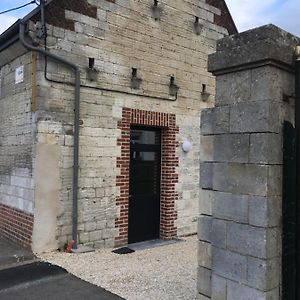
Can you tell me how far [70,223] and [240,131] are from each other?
4.25 metres

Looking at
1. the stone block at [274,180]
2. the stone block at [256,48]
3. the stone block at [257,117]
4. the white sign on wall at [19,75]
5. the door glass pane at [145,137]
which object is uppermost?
the white sign on wall at [19,75]

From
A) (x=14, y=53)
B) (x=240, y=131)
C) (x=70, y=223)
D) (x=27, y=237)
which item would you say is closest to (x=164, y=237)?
(x=70, y=223)

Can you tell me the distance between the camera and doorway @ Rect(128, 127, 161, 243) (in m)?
7.82

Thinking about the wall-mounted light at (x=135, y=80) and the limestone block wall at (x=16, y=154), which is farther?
the wall-mounted light at (x=135, y=80)

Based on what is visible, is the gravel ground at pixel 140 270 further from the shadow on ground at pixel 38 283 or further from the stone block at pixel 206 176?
the stone block at pixel 206 176

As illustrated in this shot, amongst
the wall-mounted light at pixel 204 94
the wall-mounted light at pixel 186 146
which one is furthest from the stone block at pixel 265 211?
the wall-mounted light at pixel 204 94

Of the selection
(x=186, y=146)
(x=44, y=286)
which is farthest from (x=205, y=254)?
(x=186, y=146)

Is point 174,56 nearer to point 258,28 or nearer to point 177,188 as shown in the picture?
point 177,188

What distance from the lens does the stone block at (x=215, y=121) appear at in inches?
138

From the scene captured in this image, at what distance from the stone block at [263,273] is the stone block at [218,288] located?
1.03 feet

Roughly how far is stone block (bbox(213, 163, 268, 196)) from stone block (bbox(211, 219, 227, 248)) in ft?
1.02

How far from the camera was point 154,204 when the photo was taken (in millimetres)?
8188

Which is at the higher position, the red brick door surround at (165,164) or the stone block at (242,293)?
the red brick door surround at (165,164)

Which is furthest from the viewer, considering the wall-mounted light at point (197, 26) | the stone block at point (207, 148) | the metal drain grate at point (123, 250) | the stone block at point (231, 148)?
the wall-mounted light at point (197, 26)
